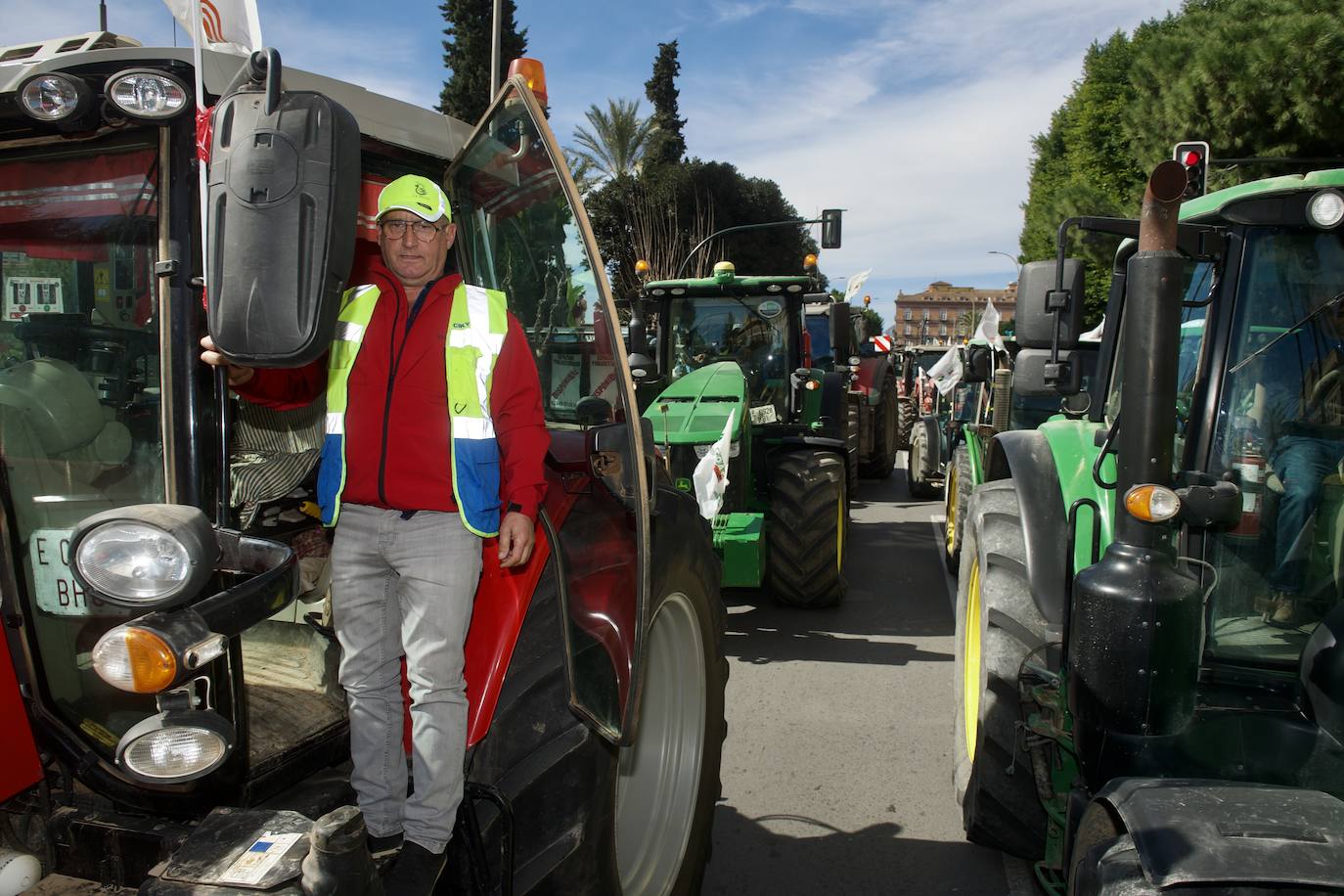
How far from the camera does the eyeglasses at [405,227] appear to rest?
2.10 m

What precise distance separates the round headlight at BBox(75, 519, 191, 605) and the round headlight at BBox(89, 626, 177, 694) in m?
0.06

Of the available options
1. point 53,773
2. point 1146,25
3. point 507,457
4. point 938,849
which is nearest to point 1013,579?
point 938,849

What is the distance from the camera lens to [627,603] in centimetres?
218

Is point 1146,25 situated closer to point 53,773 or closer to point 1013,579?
point 1013,579

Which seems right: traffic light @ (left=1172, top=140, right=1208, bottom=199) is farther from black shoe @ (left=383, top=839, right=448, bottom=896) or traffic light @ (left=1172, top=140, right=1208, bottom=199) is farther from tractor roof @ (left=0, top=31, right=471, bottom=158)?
black shoe @ (left=383, top=839, right=448, bottom=896)

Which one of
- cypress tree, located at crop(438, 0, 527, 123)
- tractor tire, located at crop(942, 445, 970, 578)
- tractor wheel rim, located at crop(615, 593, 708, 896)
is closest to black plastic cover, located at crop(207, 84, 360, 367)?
tractor wheel rim, located at crop(615, 593, 708, 896)

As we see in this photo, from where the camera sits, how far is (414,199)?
6.71 feet

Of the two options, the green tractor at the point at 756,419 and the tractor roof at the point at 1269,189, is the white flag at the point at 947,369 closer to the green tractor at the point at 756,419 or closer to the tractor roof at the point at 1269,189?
the green tractor at the point at 756,419

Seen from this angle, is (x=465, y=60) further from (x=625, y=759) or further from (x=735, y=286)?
(x=625, y=759)

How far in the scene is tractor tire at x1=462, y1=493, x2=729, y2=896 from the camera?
1993 mm

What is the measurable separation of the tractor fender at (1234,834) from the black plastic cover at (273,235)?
1663 millimetres

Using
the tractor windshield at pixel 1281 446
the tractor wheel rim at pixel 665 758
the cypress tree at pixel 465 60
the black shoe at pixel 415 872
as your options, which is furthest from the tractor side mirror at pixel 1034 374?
the cypress tree at pixel 465 60

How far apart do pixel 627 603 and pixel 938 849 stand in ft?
6.92

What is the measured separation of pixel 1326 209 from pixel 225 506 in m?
2.71
